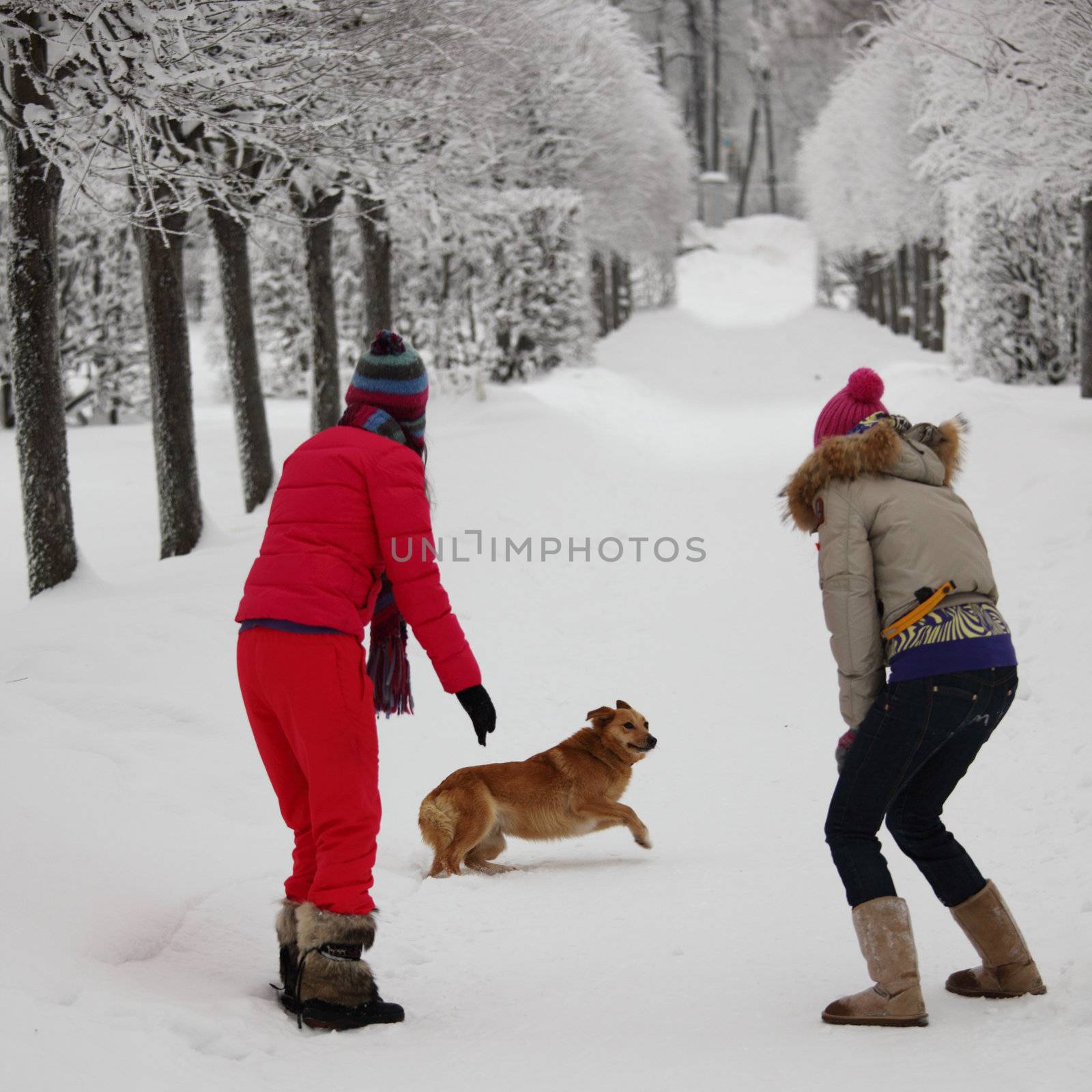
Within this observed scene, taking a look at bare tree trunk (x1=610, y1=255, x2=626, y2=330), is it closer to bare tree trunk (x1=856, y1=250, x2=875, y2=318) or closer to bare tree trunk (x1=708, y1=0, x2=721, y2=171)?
bare tree trunk (x1=856, y1=250, x2=875, y2=318)

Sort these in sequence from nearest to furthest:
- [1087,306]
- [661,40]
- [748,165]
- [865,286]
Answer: [1087,306], [865,286], [661,40], [748,165]

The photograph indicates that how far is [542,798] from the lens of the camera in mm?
5441

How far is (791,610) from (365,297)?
26.1 feet

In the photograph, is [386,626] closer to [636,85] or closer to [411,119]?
[411,119]

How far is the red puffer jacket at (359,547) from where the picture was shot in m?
3.50

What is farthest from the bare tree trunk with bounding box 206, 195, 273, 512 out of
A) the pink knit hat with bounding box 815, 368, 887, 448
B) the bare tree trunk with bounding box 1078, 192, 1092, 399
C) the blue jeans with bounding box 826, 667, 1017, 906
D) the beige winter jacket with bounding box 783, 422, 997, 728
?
the bare tree trunk with bounding box 1078, 192, 1092, 399

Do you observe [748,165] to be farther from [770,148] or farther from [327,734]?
[327,734]

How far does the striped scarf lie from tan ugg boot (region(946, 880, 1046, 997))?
192cm

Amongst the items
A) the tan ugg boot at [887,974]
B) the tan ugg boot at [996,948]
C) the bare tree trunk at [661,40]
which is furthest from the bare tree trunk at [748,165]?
the tan ugg boot at [887,974]

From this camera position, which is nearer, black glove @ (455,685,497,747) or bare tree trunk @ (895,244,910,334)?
black glove @ (455,685,497,747)

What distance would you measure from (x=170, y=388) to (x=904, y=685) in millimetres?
7982

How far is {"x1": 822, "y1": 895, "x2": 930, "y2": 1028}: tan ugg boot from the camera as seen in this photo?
3.42 metres

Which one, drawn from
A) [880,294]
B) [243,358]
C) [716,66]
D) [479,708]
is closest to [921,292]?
[880,294]

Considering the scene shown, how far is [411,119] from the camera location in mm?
12023
